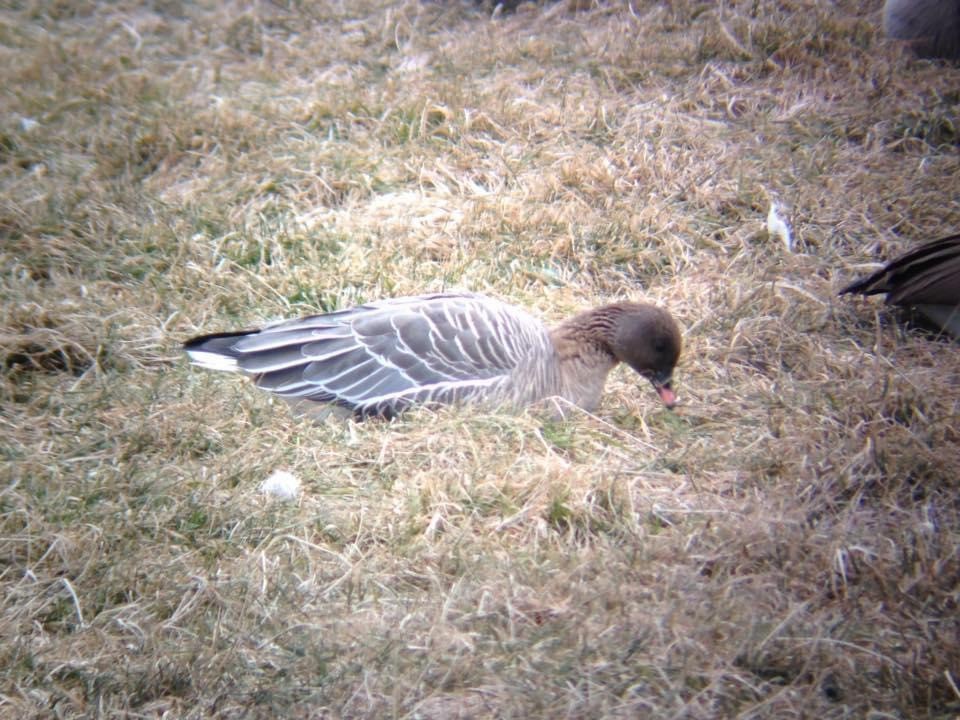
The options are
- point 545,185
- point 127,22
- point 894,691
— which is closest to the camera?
point 894,691

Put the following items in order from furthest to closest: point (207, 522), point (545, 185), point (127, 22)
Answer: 1. point (127, 22)
2. point (545, 185)
3. point (207, 522)

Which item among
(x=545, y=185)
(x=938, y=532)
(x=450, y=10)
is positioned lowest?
(x=938, y=532)

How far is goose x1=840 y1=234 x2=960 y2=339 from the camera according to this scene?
14.2 feet

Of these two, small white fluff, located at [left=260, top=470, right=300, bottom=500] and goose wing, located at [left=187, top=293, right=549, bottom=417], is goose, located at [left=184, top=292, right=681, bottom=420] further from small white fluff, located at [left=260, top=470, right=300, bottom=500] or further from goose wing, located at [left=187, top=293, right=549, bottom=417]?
small white fluff, located at [left=260, top=470, right=300, bottom=500]

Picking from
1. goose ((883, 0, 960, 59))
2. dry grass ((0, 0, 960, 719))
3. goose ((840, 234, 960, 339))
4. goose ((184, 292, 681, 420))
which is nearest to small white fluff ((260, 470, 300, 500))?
dry grass ((0, 0, 960, 719))

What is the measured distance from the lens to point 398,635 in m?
2.74

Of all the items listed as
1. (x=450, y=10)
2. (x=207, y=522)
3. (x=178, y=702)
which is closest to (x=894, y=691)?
(x=178, y=702)

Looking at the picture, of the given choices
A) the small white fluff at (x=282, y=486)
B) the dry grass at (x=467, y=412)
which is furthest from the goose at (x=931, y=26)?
the small white fluff at (x=282, y=486)

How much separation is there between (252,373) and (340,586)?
124 cm

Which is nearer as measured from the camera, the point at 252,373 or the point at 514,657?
the point at 514,657

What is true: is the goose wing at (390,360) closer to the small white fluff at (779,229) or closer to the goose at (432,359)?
the goose at (432,359)

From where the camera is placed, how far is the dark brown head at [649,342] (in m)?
3.87

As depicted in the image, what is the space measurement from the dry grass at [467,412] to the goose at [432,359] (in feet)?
0.47

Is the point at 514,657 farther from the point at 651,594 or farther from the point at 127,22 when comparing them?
the point at 127,22
